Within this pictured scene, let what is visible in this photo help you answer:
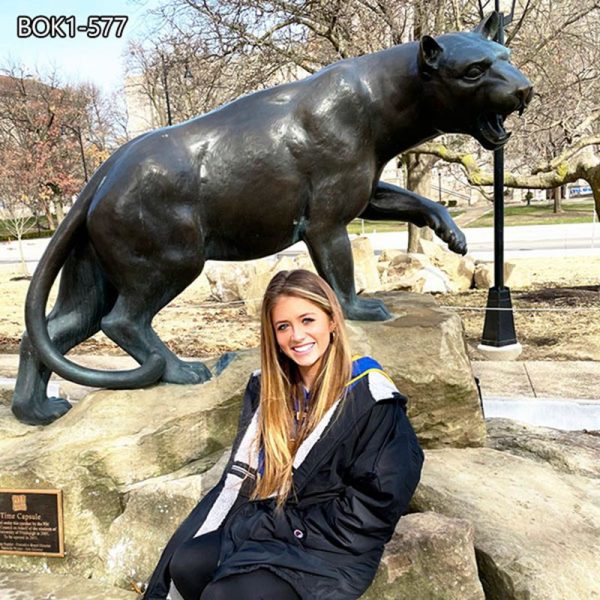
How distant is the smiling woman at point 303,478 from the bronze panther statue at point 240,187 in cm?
107

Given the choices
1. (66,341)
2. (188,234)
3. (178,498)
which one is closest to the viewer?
(178,498)

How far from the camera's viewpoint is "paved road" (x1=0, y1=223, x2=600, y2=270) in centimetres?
→ 1573

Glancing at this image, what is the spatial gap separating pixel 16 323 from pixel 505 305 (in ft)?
23.6

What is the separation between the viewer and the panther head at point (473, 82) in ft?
9.48

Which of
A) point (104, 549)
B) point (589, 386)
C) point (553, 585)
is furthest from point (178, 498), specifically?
point (589, 386)

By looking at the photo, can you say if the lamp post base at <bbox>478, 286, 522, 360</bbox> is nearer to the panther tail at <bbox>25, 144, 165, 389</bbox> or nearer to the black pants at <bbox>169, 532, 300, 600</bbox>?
the panther tail at <bbox>25, 144, 165, 389</bbox>

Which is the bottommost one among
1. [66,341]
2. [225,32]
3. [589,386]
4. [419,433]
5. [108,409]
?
[589,386]

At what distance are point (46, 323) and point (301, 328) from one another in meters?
1.61

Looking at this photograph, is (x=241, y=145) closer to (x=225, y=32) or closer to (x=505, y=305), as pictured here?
(x=505, y=305)

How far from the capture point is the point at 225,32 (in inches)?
431

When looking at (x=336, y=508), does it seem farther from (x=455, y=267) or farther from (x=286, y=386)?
(x=455, y=267)

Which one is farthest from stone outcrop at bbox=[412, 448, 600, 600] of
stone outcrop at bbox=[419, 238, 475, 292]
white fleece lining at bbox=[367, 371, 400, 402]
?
stone outcrop at bbox=[419, 238, 475, 292]

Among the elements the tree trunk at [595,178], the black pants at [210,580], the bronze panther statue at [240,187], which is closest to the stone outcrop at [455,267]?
the tree trunk at [595,178]

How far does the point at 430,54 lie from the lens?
293cm
